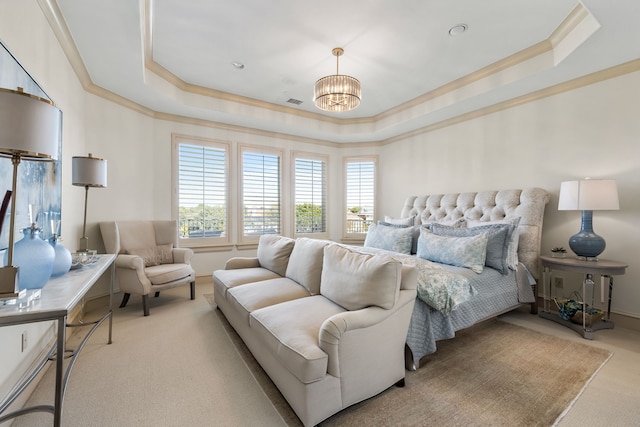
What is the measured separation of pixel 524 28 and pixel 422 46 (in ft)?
3.00

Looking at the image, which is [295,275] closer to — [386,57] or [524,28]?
[386,57]

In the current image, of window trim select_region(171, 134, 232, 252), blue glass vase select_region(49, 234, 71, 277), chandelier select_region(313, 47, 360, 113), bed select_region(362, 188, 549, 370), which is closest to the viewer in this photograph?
blue glass vase select_region(49, 234, 71, 277)

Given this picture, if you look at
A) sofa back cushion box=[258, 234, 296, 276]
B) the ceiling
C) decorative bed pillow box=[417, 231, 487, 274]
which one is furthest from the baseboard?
sofa back cushion box=[258, 234, 296, 276]

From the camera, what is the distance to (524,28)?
263 centimetres

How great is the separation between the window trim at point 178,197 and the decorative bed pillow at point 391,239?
2.48 m

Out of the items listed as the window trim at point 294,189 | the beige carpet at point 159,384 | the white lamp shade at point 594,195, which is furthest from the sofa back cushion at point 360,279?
the window trim at point 294,189

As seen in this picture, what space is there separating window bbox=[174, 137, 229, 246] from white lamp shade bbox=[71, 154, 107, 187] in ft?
5.78

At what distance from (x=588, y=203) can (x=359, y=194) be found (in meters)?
3.62

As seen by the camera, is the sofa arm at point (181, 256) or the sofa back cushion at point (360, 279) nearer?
the sofa back cushion at point (360, 279)

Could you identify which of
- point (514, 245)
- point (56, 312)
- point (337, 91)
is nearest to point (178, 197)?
point (337, 91)

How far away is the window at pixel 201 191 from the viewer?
441 centimetres

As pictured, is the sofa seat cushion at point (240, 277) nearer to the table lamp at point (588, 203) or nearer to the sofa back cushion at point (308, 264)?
the sofa back cushion at point (308, 264)

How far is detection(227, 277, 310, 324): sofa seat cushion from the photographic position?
7.31 ft

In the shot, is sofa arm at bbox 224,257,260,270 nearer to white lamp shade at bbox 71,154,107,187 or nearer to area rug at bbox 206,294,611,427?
area rug at bbox 206,294,611,427
